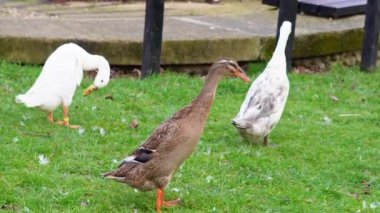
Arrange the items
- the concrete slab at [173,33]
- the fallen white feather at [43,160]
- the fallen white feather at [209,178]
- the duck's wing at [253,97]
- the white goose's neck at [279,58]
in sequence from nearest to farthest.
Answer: the fallen white feather at [209,178] → the fallen white feather at [43,160] → the duck's wing at [253,97] → the white goose's neck at [279,58] → the concrete slab at [173,33]

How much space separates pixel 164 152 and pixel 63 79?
6.45 ft

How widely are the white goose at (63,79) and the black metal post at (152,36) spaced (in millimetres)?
1579

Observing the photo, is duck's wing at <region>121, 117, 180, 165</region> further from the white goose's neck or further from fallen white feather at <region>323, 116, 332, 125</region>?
fallen white feather at <region>323, 116, 332, 125</region>

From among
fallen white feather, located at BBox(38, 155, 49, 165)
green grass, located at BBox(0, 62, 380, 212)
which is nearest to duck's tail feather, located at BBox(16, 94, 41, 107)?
green grass, located at BBox(0, 62, 380, 212)

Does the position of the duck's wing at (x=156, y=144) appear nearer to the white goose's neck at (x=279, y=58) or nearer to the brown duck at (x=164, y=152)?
the brown duck at (x=164, y=152)

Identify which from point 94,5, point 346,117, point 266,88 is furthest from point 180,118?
point 94,5

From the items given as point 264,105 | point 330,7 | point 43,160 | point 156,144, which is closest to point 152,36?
point 264,105

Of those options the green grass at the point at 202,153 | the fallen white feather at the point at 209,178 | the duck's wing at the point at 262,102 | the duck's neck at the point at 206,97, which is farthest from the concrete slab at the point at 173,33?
the duck's neck at the point at 206,97

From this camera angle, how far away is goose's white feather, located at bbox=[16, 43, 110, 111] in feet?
23.6

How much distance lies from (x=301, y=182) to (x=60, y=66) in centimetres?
214

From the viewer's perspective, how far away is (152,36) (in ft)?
29.2

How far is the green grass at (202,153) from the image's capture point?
5883 mm

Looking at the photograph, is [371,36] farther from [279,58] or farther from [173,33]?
[279,58]

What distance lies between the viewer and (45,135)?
7.10 meters
